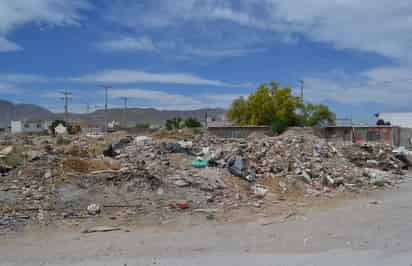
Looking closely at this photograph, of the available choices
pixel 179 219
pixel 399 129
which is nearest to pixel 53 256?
pixel 179 219

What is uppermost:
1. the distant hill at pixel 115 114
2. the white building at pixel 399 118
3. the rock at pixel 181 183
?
the distant hill at pixel 115 114

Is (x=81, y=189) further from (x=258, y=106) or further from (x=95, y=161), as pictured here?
(x=258, y=106)

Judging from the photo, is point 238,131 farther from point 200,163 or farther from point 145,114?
point 145,114

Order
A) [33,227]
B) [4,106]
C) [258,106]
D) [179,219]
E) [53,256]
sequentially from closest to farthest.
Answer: [53,256]
[33,227]
[179,219]
[258,106]
[4,106]

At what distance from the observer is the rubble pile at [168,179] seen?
773cm

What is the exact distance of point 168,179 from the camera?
31.4 ft

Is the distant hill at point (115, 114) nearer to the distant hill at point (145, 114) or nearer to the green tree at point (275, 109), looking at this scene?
the distant hill at point (145, 114)

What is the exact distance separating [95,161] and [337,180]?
783 cm

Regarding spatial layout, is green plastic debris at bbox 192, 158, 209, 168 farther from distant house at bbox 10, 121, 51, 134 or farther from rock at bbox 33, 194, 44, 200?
distant house at bbox 10, 121, 51, 134

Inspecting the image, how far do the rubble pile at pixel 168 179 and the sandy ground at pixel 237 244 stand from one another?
1067mm

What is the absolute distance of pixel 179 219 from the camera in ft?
24.7

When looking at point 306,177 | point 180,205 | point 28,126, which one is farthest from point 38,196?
point 28,126

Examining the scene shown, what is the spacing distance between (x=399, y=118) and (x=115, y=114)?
9488cm

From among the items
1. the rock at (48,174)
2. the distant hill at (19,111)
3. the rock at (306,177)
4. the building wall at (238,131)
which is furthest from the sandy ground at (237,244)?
the distant hill at (19,111)
